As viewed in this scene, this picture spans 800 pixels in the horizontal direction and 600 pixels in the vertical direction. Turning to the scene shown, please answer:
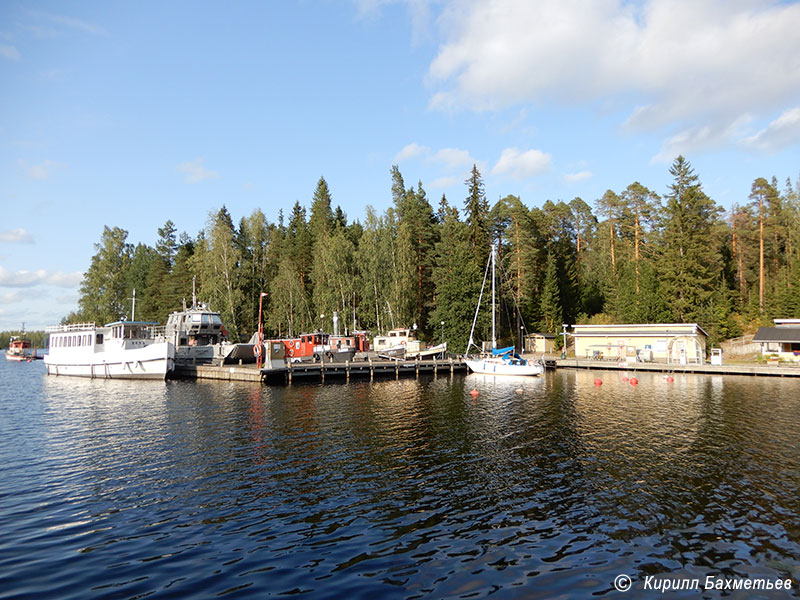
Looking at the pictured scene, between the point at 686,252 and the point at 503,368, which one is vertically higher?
the point at 686,252

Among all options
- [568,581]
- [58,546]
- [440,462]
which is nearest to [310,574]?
[568,581]

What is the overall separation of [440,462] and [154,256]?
105427 mm

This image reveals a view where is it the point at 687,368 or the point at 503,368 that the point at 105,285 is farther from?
the point at 687,368

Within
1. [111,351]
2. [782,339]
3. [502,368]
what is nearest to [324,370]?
[502,368]

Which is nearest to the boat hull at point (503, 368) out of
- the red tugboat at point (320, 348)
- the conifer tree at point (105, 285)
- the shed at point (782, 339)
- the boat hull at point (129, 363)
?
the red tugboat at point (320, 348)

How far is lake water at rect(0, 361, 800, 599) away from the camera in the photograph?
10430mm

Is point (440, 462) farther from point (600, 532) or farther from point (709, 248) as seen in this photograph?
point (709, 248)

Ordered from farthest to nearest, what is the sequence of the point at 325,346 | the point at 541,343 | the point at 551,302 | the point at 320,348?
the point at 551,302 < the point at 541,343 < the point at 325,346 < the point at 320,348

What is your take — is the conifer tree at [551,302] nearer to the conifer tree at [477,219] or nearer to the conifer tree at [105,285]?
the conifer tree at [477,219]

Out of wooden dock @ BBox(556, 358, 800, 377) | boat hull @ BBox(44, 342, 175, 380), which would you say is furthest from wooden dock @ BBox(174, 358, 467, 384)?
wooden dock @ BBox(556, 358, 800, 377)

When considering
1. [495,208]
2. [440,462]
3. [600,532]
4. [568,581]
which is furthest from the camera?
[495,208]

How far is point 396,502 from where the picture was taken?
48.0ft

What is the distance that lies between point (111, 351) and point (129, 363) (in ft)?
10.8

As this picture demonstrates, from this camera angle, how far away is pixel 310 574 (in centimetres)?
1045
